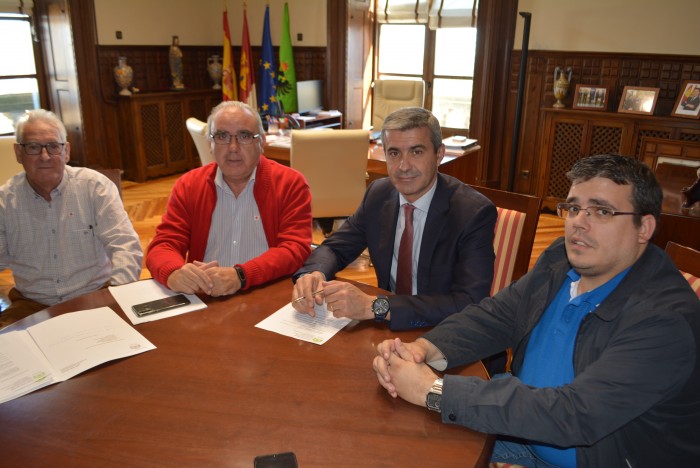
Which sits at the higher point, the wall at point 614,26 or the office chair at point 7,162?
the wall at point 614,26

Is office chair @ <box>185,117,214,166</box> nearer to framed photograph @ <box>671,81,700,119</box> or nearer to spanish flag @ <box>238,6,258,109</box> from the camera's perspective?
spanish flag @ <box>238,6,258,109</box>

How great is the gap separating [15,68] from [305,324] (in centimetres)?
523

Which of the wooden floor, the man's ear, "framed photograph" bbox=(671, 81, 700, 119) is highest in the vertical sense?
"framed photograph" bbox=(671, 81, 700, 119)

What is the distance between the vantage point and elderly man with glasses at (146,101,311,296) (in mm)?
2016

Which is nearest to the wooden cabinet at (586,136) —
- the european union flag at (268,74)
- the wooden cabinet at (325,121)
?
the wooden cabinet at (325,121)

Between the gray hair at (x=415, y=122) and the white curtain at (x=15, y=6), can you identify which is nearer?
the gray hair at (x=415, y=122)

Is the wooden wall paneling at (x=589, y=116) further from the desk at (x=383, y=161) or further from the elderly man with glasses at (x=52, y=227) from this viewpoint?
the elderly man with glasses at (x=52, y=227)

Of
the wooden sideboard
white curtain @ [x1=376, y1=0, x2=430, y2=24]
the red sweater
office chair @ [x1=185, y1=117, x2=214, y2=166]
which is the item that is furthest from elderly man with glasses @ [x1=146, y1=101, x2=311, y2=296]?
white curtain @ [x1=376, y1=0, x2=430, y2=24]

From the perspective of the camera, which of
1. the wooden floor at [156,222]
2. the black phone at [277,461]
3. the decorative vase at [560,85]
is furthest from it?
the decorative vase at [560,85]

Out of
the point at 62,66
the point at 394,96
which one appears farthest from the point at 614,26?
the point at 62,66

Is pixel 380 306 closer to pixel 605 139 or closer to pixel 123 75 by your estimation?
pixel 605 139

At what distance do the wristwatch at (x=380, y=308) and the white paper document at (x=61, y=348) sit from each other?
0.59 meters

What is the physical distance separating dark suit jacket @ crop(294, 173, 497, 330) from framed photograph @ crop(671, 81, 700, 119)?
11.2 feet

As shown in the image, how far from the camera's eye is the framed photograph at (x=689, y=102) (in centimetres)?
421
